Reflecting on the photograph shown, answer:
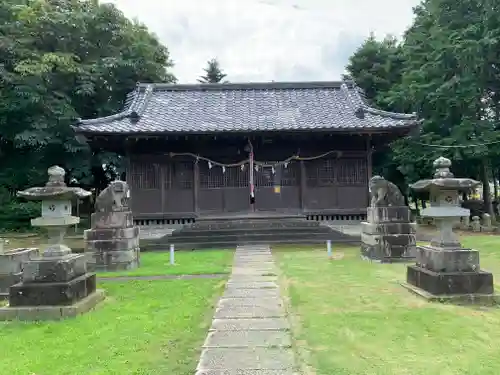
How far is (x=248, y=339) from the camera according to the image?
4.90 meters

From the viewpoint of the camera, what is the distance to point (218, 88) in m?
20.5

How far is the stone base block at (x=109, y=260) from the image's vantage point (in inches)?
413

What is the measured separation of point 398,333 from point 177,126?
1237cm

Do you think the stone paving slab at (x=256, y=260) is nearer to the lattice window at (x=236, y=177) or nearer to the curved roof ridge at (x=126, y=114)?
the lattice window at (x=236, y=177)

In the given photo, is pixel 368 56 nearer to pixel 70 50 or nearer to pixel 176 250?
pixel 70 50

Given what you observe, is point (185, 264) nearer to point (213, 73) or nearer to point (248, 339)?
point (248, 339)

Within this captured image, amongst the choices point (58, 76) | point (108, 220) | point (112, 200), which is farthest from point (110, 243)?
point (58, 76)

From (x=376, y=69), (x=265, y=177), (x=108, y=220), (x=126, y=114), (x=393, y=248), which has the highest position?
Answer: (x=376, y=69)

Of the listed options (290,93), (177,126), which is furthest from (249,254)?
(290,93)

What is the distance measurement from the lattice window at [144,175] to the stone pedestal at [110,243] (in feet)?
18.9

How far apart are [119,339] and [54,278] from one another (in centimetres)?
215

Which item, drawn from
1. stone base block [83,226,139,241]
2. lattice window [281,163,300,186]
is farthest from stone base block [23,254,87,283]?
lattice window [281,163,300,186]

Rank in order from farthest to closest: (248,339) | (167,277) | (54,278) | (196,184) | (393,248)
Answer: (196,184)
(393,248)
(167,277)
(54,278)
(248,339)

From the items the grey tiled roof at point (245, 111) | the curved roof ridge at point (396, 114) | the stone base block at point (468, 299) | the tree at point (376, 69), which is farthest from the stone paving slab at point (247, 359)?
the tree at point (376, 69)
